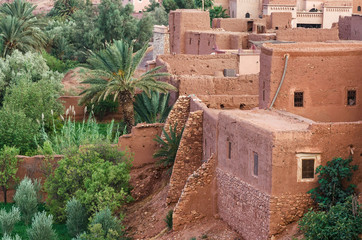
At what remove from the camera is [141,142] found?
32125 millimetres

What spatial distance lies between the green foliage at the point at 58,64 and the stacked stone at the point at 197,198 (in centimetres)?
3216

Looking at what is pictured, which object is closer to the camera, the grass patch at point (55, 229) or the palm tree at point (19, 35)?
the grass patch at point (55, 229)

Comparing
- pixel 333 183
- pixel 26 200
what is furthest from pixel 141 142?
pixel 333 183

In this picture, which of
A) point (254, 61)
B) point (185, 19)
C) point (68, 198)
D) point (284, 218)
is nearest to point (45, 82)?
point (185, 19)

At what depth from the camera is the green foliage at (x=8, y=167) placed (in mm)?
33500

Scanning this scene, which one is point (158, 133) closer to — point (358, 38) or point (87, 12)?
point (358, 38)

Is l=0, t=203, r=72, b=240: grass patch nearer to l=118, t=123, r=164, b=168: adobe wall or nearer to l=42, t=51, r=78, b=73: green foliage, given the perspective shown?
l=118, t=123, r=164, b=168: adobe wall

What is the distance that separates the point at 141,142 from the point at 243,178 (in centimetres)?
906

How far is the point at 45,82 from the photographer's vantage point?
4328cm

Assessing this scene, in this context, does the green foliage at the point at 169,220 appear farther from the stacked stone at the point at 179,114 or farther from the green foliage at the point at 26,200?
the green foliage at the point at 26,200

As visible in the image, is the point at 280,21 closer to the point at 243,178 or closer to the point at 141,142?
the point at 141,142

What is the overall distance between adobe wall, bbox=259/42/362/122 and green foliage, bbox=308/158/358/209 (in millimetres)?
4278

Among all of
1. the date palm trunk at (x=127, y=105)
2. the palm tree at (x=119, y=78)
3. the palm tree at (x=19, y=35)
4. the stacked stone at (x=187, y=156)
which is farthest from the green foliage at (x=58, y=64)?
the stacked stone at (x=187, y=156)

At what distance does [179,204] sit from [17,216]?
6.24 metres
